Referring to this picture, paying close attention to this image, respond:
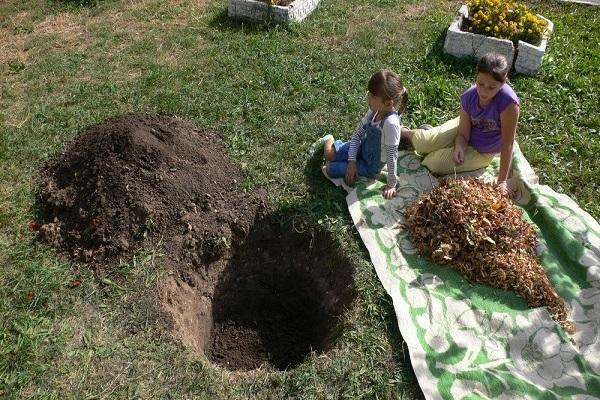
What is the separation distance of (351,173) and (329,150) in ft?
1.32

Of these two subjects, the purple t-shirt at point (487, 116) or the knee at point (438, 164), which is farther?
the knee at point (438, 164)

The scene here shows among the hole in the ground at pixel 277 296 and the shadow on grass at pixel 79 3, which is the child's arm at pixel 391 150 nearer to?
the hole in the ground at pixel 277 296

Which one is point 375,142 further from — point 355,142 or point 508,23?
point 508,23

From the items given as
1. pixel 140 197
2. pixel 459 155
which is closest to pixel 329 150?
pixel 459 155

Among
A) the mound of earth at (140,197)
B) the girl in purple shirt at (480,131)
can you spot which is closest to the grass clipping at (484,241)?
the girl in purple shirt at (480,131)

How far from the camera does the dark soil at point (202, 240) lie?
4125 millimetres

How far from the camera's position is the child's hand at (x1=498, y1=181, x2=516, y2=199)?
4.52 meters

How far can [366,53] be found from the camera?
22.0 feet

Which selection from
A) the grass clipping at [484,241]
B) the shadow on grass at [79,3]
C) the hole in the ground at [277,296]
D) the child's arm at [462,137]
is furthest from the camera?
the shadow on grass at [79,3]

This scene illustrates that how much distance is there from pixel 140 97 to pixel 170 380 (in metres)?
3.51

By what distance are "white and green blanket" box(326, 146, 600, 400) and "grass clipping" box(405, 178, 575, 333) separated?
9 cm

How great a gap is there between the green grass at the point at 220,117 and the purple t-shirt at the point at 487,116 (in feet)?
2.51

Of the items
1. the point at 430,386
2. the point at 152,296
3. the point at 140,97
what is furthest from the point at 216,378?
the point at 140,97

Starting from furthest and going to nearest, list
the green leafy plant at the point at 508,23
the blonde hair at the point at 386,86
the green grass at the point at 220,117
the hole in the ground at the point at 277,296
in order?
the green leafy plant at the point at 508,23
the hole in the ground at the point at 277,296
the blonde hair at the point at 386,86
the green grass at the point at 220,117
